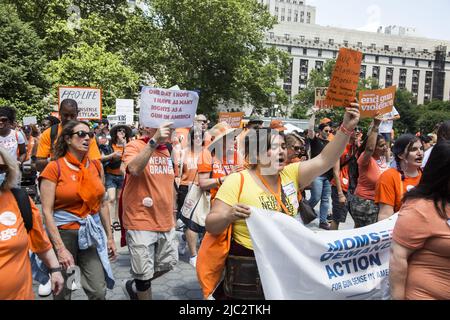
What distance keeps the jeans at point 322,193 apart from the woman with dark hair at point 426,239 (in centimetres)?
555

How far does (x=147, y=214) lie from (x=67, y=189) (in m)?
0.74

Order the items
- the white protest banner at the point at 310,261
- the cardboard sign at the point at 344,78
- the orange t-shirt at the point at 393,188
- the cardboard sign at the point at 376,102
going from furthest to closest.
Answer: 1. the cardboard sign at the point at 376,102
2. the orange t-shirt at the point at 393,188
3. the cardboard sign at the point at 344,78
4. the white protest banner at the point at 310,261

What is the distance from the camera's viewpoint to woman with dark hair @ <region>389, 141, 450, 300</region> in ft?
7.44

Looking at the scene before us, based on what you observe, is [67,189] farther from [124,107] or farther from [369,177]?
[124,107]

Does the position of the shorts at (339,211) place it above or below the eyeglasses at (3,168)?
below

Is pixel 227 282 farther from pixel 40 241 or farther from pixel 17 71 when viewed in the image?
pixel 17 71

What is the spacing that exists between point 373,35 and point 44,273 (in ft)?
426

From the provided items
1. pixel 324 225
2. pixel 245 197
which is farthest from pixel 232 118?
pixel 245 197

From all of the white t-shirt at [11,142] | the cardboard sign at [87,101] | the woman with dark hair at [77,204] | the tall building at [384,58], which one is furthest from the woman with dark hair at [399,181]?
the tall building at [384,58]

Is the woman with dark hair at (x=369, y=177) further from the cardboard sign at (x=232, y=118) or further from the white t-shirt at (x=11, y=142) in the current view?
the cardboard sign at (x=232, y=118)

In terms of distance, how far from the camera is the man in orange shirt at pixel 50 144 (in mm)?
3916

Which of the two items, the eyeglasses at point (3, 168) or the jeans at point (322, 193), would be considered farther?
the jeans at point (322, 193)

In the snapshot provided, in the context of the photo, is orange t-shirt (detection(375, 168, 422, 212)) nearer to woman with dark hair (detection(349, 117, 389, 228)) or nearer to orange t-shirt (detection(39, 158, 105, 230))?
woman with dark hair (detection(349, 117, 389, 228))
